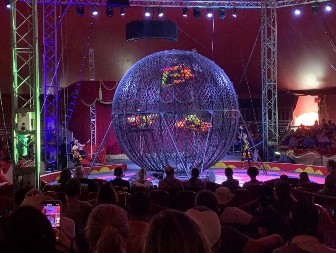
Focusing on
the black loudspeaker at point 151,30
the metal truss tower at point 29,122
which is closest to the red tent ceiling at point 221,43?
the black loudspeaker at point 151,30

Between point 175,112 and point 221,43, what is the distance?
1208cm

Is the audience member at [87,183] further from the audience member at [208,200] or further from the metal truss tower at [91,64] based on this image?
the metal truss tower at [91,64]

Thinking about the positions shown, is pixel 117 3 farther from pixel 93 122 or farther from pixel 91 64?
pixel 93 122

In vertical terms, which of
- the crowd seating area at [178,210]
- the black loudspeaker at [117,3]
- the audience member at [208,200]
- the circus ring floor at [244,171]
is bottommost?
the circus ring floor at [244,171]

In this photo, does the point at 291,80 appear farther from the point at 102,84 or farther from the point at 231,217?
the point at 231,217

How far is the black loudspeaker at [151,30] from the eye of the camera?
15805 mm

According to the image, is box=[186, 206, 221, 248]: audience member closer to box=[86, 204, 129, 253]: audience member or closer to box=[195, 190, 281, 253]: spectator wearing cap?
box=[195, 190, 281, 253]: spectator wearing cap

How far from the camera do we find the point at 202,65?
37.7 feet

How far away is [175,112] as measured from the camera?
1115 cm

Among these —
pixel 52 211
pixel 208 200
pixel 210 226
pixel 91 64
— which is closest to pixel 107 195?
pixel 208 200

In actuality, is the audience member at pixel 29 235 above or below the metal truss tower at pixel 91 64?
below

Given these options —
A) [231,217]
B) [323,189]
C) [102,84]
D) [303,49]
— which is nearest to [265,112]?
[303,49]

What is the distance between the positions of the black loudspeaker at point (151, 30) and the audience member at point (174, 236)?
1426 centimetres

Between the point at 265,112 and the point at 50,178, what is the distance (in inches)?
344
